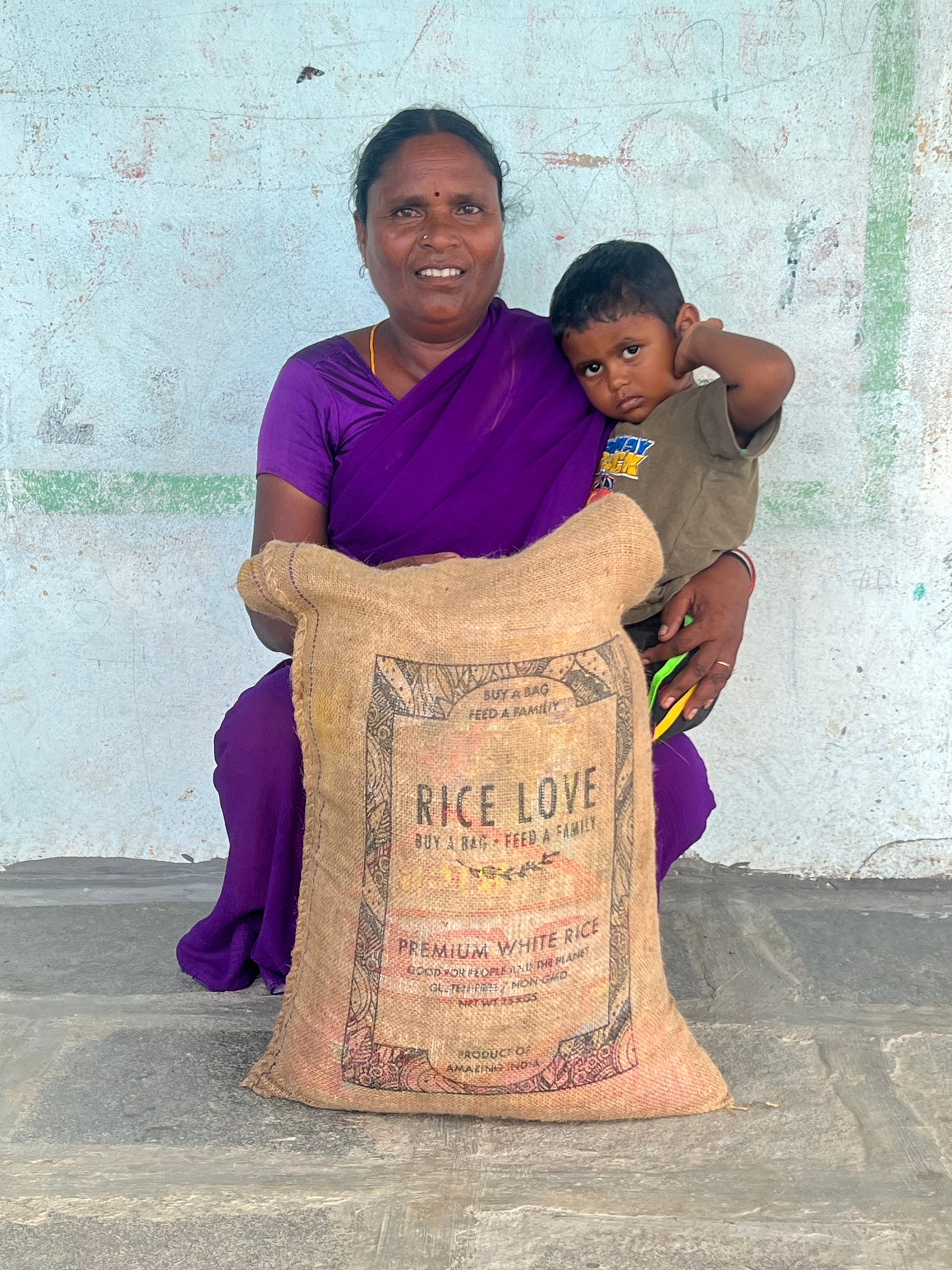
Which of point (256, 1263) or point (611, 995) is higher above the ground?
point (611, 995)

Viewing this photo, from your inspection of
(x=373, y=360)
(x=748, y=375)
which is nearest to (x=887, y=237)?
(x=748, y=375)

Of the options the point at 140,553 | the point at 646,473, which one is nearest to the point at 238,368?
the point at 140,553

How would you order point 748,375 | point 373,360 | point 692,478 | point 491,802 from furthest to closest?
point 373,360 → point 692,478 → point 748,375 → point 491,802

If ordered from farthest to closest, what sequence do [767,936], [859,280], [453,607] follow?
1. [859,280]
2. [767,936]
3. [453,607]

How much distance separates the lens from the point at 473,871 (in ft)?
4.66

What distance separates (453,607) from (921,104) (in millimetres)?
1672

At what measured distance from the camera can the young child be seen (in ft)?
5.63

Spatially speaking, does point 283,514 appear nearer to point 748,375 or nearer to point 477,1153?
point 748,375

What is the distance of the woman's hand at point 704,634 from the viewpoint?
181 centimetres

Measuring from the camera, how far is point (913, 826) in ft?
8.27

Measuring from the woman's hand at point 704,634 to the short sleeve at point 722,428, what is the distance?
234 mm

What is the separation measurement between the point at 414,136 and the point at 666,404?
2.12ft

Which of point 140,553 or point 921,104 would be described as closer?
point 921,104

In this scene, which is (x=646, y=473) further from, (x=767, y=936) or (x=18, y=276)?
(x=18, y=276)
